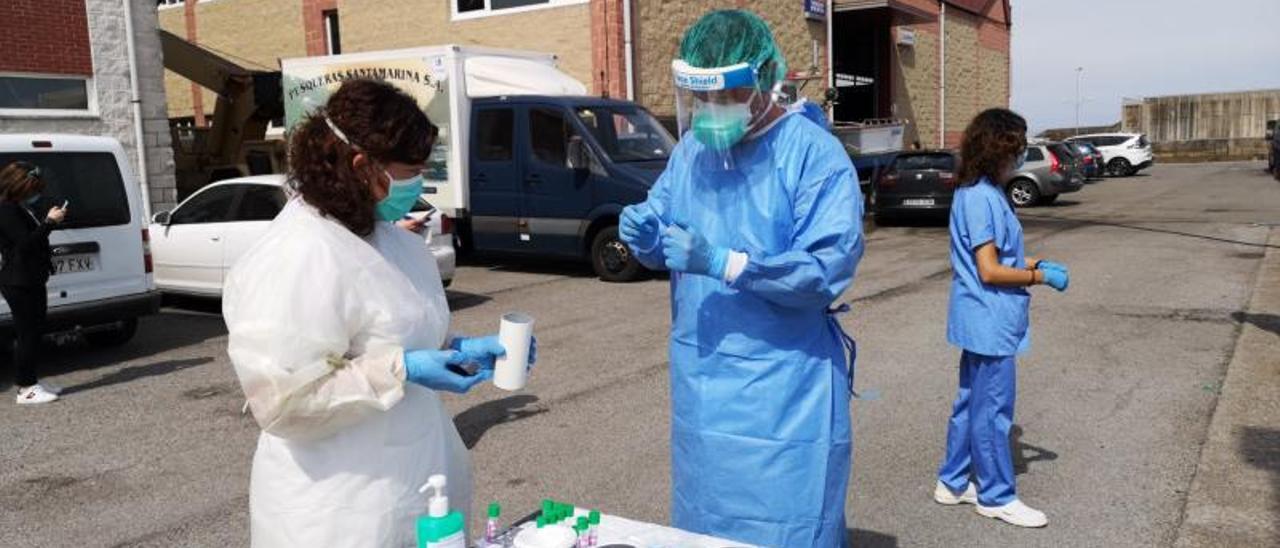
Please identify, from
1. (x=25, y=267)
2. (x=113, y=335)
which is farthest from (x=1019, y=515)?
(x=113, y=335)

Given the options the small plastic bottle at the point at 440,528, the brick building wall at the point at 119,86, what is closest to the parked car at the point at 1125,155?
the brick building wall at the point at 119,86

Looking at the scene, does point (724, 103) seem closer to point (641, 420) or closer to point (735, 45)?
point (735, 45)

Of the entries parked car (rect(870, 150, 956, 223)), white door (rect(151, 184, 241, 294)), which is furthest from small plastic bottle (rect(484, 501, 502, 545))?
parked car (rect(870, 150, 956, 223))

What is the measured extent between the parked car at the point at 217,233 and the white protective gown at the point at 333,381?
7.66 meters

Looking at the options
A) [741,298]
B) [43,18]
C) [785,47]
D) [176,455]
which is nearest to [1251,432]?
[741,298]

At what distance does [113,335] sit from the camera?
357 inches

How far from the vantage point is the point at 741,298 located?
262 cm

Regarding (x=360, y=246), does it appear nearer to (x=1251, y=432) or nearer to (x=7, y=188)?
(x=1251, y=432)

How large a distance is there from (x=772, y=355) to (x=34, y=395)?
21.0 ft

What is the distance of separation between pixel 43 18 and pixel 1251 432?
513 inches

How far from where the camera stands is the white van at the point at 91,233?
7844 mm

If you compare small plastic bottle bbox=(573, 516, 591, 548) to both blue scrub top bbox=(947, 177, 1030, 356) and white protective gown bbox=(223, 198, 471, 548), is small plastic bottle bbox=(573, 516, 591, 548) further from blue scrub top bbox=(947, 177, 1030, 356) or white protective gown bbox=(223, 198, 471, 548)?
blue scrub top bbox=(947, 177, 1030, 356)

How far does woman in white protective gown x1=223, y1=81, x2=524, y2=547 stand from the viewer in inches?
77.2

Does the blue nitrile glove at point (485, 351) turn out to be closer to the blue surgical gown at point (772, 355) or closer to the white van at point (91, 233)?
the blue surgical gown at point (772, 355)
